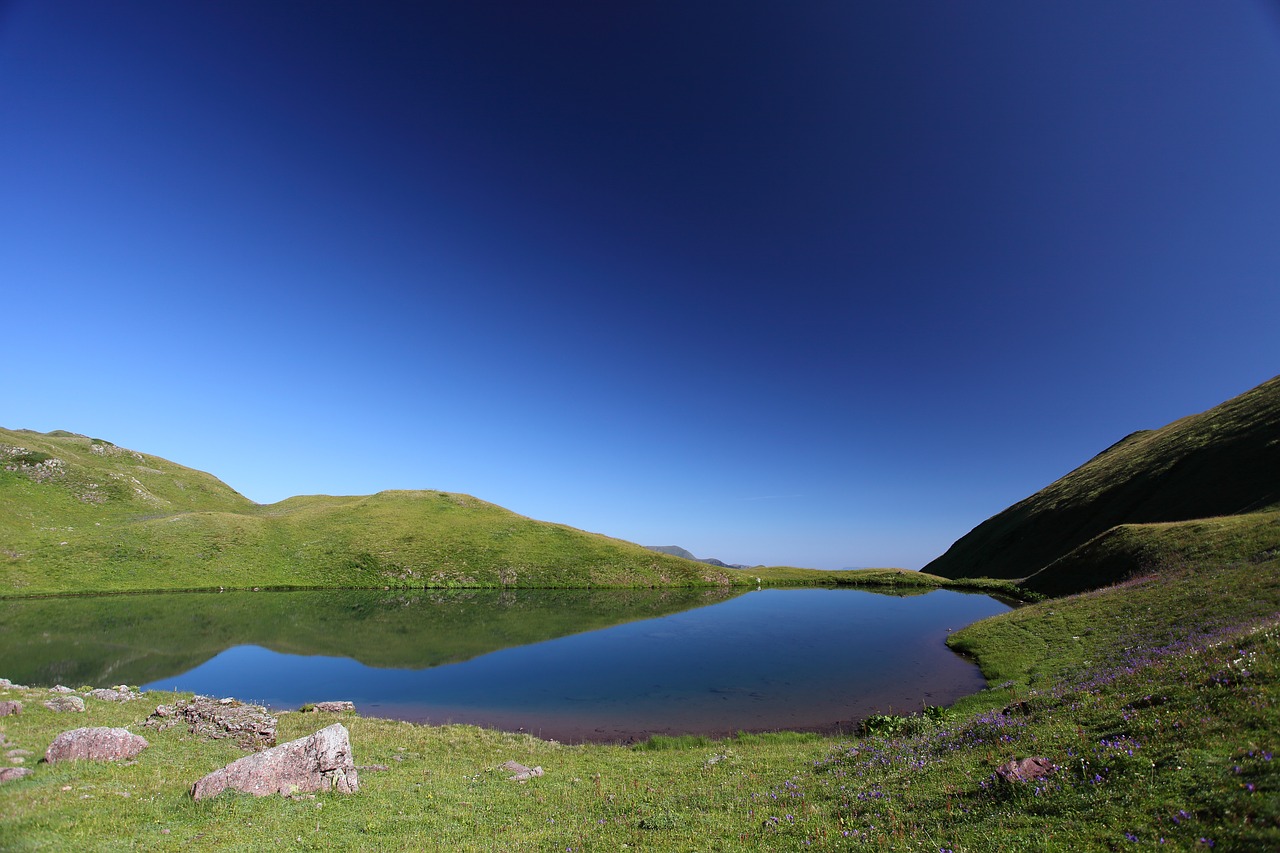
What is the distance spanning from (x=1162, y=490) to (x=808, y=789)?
105 metres

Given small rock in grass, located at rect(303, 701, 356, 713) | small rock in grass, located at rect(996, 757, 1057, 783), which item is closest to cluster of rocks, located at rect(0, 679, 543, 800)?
small rock in grass, located at rect(303, 701, 356, 713)

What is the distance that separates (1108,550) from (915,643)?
1065 inches

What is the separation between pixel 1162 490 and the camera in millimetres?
78062

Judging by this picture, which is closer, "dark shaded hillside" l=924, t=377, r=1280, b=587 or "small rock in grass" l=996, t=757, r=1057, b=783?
"small rock in grass" l=996, t=757, r=1057, b=783

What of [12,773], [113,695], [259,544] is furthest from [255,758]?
[259,544]

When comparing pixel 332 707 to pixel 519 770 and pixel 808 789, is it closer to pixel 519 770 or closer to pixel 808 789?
pixel 519 770

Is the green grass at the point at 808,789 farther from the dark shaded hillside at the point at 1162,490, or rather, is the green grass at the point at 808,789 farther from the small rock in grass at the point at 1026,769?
the dark shaded hillside at the point at 1162,490

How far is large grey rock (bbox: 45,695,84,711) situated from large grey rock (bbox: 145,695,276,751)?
5.55 m

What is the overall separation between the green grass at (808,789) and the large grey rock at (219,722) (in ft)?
3.39

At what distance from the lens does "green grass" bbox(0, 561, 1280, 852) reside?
8500 millimetres

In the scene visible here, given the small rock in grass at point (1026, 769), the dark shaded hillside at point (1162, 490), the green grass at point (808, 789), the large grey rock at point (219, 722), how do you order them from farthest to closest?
1. the dark shaded hillside at point (1162, 490)
2. the large grey rock at point (219, 722)
3. the small rock in grass at point (1026, 769)
4. the green grass at point (808, 789)

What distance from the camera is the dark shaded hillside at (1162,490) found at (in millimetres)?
63656

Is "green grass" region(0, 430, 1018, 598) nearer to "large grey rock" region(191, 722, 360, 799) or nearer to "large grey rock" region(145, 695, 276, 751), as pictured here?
"large grey rock" region(145, 695, 276, 751)

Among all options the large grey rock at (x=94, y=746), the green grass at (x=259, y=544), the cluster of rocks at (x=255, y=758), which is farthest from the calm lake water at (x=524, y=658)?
the large grey rock at (x=94, y=746)
